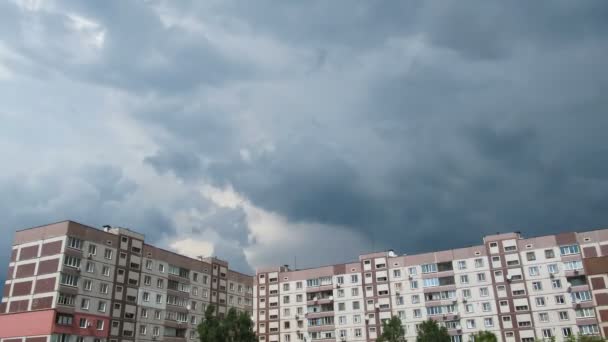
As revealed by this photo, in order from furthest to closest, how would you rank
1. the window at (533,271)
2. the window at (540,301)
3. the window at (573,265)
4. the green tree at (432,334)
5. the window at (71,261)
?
1. the window at (533,271)
2. the window at (540,301)
3. the window at (573,265)
4. the green tree at (432,334)
5. the window at (71,261)

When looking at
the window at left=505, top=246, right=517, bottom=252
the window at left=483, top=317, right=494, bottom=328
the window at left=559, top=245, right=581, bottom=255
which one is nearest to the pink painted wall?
the window at left=483, top=317, right=494, bottom=328

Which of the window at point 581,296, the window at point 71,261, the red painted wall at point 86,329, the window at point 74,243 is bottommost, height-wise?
the red painted wall at point 86,329

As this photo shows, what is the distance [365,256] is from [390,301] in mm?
11293

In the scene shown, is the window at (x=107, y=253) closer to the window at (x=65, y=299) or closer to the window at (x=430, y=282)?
the window at (x=65, y=299)

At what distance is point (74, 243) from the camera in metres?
87.0

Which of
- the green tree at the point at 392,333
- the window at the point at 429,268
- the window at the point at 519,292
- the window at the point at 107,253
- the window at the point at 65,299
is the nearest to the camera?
the window at the point at 65,299

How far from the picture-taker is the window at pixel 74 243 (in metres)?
86.2

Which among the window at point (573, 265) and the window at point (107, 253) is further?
the window at point (573, 265)

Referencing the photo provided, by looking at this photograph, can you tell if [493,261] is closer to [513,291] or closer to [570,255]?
[513,291]

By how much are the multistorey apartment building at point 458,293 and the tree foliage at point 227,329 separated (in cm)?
3271

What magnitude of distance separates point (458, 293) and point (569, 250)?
2203 centimetres

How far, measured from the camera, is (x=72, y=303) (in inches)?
3305

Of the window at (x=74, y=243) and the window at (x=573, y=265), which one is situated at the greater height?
the window at (x=74, y=243)

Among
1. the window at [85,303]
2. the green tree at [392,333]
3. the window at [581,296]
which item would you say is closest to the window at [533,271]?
the window at [581,296]
